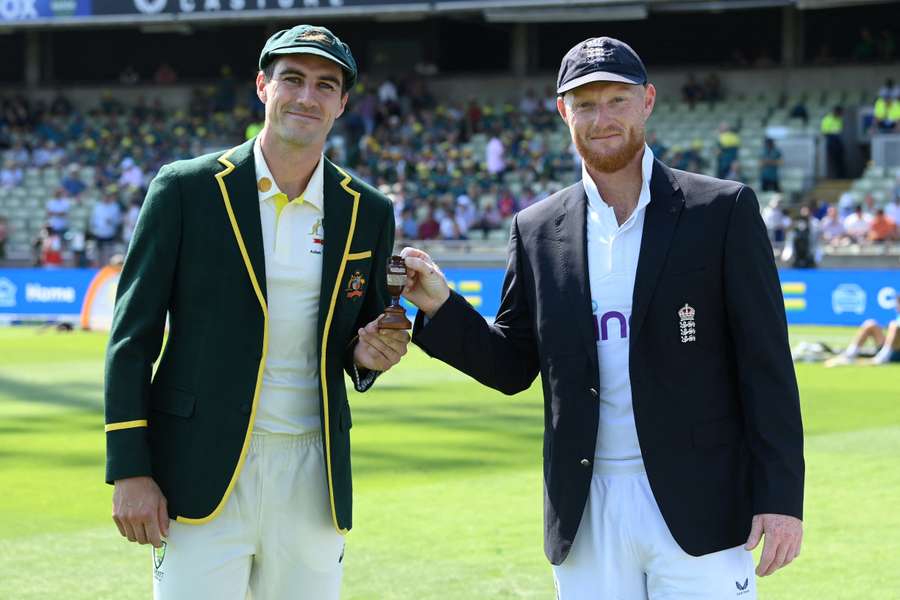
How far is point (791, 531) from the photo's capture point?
4.03 m

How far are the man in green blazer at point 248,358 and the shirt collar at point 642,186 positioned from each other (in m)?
0.73

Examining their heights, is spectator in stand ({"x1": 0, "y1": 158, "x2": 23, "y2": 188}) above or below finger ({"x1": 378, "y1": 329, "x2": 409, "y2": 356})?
above

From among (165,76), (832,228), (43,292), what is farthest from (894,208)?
(165,76)

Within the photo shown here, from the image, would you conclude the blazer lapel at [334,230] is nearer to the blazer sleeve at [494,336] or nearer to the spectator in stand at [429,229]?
the blazer sleeve at [494,336]

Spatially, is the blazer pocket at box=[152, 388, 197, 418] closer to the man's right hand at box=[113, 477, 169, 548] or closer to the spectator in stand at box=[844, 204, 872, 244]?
the man's right hand at box=[113, 477, 169, 548]

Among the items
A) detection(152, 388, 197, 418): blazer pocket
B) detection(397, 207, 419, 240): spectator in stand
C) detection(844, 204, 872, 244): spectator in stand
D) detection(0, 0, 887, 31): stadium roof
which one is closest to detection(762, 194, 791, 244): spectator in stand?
detection(844, 204, 872, 244): spectator in stand

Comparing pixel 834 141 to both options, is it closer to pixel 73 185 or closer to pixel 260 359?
pixel 73 185

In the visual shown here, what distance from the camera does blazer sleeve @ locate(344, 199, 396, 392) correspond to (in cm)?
459

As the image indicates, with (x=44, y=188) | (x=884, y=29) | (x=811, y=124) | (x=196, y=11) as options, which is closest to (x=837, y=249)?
(x=811, y=124)

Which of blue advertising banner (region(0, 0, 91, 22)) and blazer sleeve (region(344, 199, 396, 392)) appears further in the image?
blue advertising banner (region(0, 0, 91, 22))

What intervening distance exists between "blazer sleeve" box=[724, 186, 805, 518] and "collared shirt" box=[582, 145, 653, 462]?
30 centimetres

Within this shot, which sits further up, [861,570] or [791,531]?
[791,531]

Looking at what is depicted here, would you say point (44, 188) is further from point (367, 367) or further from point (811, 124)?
point (367, 367)

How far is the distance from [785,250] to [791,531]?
22.9 m
